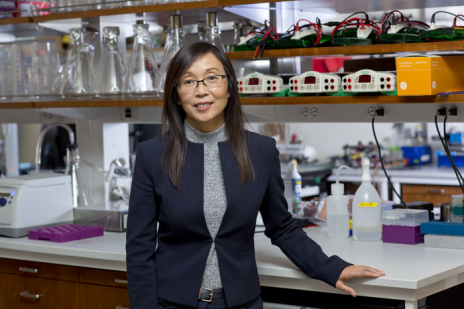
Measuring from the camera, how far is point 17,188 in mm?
2236

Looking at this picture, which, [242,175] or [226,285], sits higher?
[242,175]

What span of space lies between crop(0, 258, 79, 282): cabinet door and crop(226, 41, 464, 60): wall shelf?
104cm

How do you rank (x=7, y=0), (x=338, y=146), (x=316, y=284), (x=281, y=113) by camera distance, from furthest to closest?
(x=338, y=146) → (x=7, y=0) → (x=281, y=113) → (x=316, y=284)

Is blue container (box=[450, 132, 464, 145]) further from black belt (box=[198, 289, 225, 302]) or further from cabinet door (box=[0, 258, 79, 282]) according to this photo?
black belt (box=[198, 289, 225, 302])

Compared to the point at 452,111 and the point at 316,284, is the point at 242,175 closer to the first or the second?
the point at 316,284

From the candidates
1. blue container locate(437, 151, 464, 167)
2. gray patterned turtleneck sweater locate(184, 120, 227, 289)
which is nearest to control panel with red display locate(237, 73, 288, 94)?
gray patterned turtleneck sweater locate(184, 120, 227, 289)

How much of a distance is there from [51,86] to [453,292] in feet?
6.93

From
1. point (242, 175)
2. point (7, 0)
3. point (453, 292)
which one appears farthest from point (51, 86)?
point (453, 292)

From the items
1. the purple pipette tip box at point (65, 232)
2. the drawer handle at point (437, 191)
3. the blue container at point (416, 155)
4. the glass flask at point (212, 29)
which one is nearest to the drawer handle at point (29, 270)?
the purple pipette tip box at point (65, 232)

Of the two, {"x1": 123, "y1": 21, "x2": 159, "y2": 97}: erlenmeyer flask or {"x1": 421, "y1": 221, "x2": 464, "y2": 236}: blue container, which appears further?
{"x1": 123, "y1": 21, "x2": 159, "y2": 97}: erlenmeyer flask

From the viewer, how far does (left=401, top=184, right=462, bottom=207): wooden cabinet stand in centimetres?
402

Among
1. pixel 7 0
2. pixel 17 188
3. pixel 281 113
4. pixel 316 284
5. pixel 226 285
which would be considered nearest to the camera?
pixel 226 285

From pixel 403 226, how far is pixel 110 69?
1.47 meters

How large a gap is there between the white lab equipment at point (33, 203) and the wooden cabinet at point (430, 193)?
108 inches
